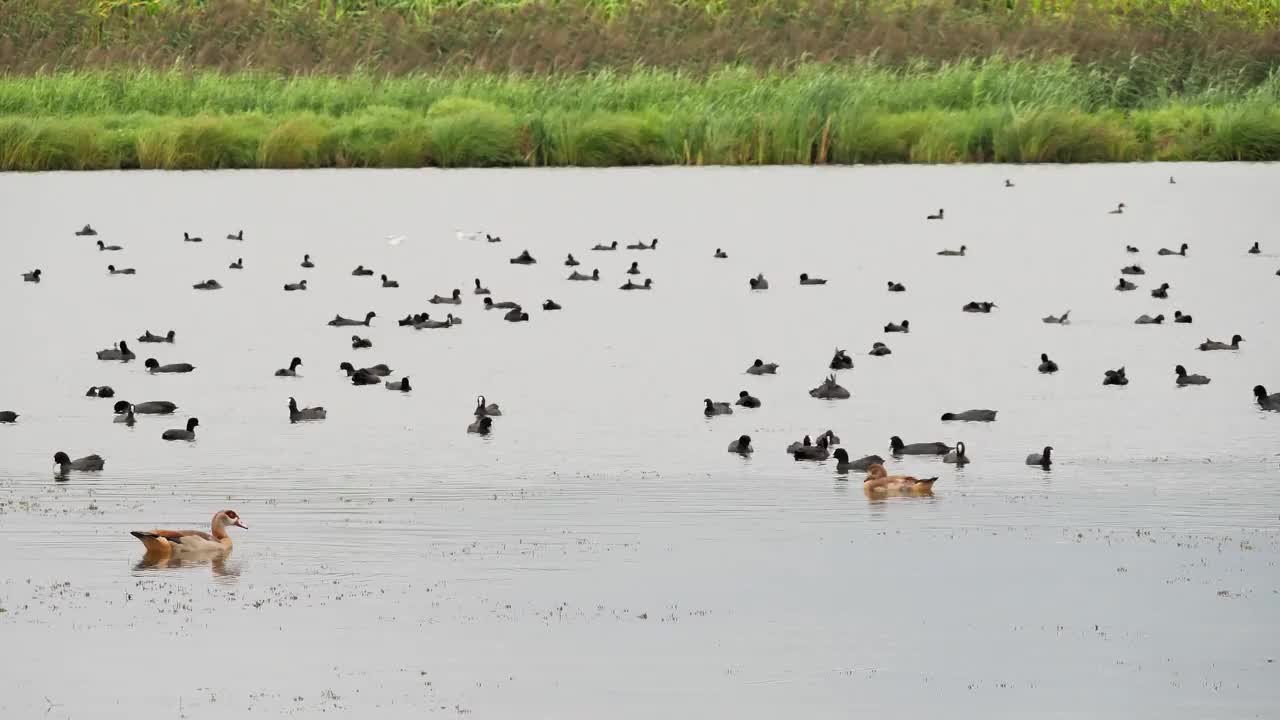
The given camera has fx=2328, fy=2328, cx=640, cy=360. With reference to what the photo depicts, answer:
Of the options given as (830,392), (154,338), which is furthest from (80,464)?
(154,338)

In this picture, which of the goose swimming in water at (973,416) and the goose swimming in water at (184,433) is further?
the goose swimming in water at (973,416)

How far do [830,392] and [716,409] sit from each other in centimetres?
174

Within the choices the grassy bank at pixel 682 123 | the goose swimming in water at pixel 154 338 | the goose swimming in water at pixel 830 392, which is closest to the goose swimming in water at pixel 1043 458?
the goose swimming in water at pixel 830 392

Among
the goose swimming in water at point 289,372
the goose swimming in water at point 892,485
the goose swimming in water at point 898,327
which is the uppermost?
the goose swimming in water at point 892,485

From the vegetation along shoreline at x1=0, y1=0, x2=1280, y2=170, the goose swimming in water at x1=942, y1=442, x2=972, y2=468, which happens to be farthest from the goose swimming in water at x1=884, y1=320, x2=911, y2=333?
the vegetation along shoreline at x1=0, y1=0, x2=1280, y2=170

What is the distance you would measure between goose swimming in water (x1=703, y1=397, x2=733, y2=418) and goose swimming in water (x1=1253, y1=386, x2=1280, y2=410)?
5008 mm

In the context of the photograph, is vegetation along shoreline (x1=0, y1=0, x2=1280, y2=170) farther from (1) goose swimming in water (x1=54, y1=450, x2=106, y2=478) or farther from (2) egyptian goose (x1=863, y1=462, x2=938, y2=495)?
(2) egyptian goose (x1=863, y1=462, x2=938, y2=495)

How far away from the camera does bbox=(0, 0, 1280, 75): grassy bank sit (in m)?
54.5

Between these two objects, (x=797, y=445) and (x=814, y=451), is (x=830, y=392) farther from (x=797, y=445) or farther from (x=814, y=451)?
(x=814, y=451)

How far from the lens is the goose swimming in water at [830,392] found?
2286cm

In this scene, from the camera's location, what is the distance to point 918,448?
1897 cm

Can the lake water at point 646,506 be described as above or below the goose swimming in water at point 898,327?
above

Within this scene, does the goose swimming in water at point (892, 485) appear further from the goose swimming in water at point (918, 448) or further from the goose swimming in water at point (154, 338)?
the goose swimming in water at point (154, 338)

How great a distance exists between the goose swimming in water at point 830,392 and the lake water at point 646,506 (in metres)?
0.25
